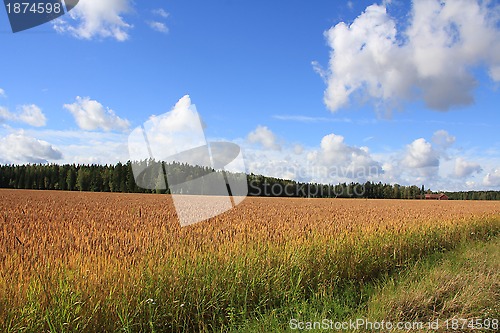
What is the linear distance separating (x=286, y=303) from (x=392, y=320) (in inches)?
61.0

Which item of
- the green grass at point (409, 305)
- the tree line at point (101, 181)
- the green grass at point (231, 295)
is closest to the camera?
the green grass at point (231, 295)

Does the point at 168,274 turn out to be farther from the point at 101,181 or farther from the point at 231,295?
the point at 101,181

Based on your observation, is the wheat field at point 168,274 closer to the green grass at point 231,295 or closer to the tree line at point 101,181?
the green grass at point 231,295

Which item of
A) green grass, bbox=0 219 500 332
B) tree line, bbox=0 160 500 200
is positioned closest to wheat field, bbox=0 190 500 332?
green grass, bbox=0 219 500 332

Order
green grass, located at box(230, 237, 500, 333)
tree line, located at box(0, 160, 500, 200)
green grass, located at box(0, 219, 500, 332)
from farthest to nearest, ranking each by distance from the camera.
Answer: tree line, located at box(0, 160, 500, 200) → green grass, located at box(230, 237, 500, 333) → green grass, located at box(0, 219, 500, 332)

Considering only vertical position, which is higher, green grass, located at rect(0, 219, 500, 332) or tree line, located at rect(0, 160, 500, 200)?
tree line, located at rect(0, 160, 500, 200)

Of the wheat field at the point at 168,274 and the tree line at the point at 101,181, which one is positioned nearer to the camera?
the wheat field at the point at 168,274

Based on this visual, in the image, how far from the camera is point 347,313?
5.18m

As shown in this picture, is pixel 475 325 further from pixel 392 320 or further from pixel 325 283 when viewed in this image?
pixel 325 283

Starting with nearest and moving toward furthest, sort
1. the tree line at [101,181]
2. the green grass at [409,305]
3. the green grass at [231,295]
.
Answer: the green grass at [231,295]
the green grass at [409,305]
the tree line at [101,181]

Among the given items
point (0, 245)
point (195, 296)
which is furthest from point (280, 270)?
point (0, 245)

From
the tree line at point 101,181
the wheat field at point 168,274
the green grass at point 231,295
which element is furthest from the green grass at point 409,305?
the tree line at point 101,181

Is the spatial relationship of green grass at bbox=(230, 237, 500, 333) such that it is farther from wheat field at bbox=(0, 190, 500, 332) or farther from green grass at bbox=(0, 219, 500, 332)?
wheat field at bbox=(0, 190, 500, 332)

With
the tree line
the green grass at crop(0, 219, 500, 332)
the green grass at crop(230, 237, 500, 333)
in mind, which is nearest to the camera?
the green grass at crop(0, 219, 500, 332)
